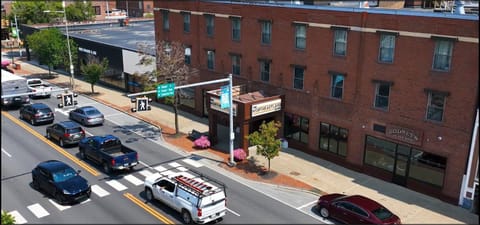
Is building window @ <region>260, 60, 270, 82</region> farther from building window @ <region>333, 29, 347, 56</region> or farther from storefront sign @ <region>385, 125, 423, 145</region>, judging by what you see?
storefront sign @ <region>385, 125, 423, 145</region>

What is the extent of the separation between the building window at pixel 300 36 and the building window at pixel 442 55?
999 cm

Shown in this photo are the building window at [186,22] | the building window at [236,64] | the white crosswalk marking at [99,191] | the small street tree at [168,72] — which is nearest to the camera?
the white crosswalk marking at [99,191]

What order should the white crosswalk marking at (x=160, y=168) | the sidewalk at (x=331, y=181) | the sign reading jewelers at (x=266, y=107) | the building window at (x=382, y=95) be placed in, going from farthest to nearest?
the sign reading jewelers at (x=266, y=107) < the white crosswalk marking at (x=160, y=168) < the building window at (x=382, y=95) < the sidewalk at (x=331, y=181)

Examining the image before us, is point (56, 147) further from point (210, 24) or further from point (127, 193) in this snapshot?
point (210, 24)

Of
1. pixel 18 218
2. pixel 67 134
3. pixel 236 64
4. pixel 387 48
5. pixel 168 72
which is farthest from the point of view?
pixel 236 64

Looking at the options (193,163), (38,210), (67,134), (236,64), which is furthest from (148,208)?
(236,64)

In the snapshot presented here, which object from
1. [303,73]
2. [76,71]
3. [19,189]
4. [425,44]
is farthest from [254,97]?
[76,71]

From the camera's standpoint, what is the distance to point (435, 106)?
27.4m

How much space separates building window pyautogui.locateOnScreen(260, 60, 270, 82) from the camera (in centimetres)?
3725

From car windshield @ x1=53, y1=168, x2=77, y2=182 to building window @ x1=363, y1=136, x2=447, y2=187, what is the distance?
778 inches

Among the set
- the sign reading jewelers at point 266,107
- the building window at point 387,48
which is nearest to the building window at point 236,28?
the sign reading jewelers at point 266,107

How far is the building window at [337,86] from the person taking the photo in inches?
1266

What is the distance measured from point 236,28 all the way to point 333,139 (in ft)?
44.1

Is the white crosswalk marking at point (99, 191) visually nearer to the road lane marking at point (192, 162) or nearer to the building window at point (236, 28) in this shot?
the road lane marking at point (192, 162)
